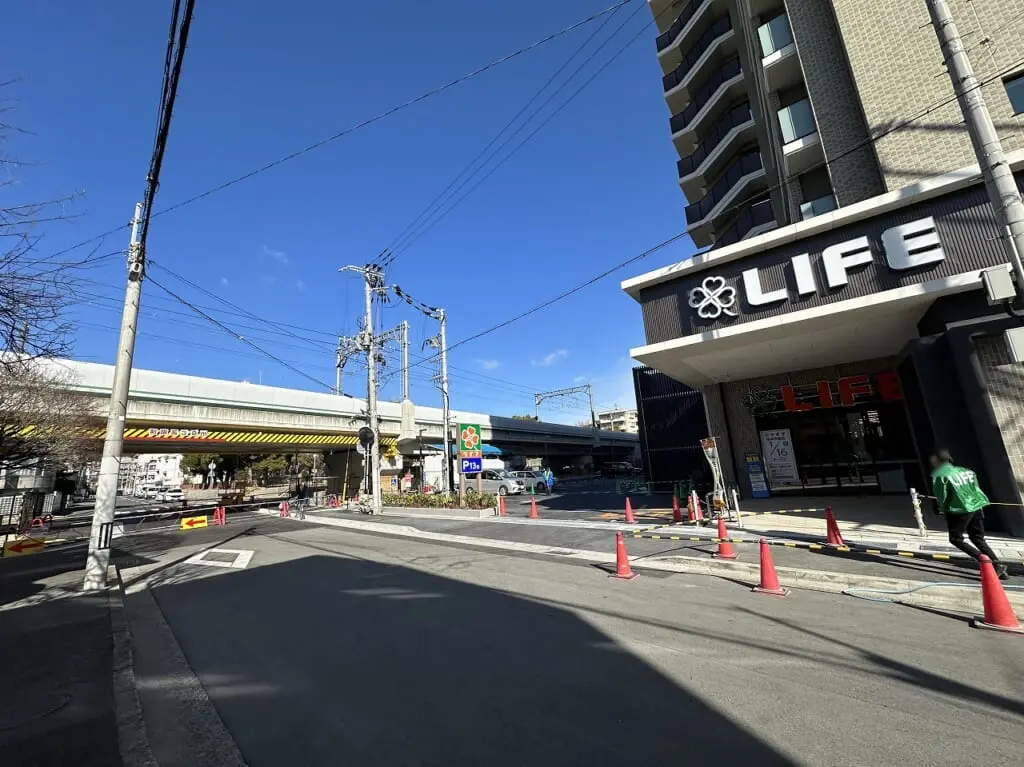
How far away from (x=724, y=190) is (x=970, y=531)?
69.1 ft

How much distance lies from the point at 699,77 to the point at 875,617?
28.2 meters

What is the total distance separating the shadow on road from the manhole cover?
41.9 inches

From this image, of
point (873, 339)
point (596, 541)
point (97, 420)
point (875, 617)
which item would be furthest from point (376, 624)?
Result: point (97, 420)

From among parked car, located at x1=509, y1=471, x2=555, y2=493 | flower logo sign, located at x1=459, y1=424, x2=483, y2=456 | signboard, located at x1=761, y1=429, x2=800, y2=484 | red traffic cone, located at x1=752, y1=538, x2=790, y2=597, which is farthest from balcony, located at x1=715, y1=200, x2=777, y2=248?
parked car, located at x1=509, y1=471, x2=555, y2=493

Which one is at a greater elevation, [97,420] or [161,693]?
[97,420]

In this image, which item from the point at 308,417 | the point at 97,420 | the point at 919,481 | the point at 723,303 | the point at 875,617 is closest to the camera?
the point at 875,617

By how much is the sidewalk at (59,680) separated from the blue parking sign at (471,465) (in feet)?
44.6

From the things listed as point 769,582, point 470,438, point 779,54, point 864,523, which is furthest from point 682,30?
point 769,582

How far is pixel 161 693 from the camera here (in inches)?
167

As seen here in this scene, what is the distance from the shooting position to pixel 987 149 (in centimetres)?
595

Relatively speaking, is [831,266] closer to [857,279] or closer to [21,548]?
[857,279]

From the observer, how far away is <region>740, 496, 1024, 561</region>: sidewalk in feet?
27.6

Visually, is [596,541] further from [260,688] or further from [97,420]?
[97,420]

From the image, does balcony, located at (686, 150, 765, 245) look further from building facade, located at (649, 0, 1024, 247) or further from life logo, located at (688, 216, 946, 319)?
life logo, located at (688, 216, 946, 319)
